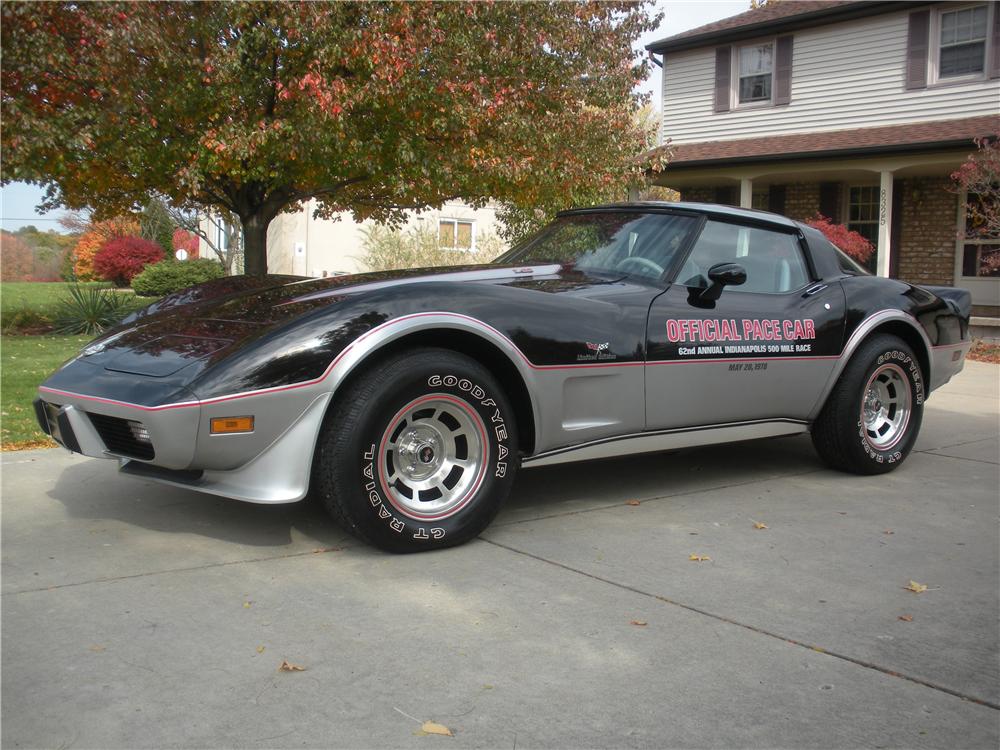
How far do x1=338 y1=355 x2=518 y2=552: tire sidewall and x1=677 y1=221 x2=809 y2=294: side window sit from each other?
4.57 ft

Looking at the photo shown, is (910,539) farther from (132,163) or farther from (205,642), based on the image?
(132,163)

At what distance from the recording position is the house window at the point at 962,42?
647 inches

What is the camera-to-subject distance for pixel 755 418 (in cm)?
504

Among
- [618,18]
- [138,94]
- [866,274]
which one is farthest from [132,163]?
[866,274]

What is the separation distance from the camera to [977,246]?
1711 cm

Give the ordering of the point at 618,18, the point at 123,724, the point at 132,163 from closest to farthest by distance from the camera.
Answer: the point at 123,724 → the point at 132,163 → the point at 618,18

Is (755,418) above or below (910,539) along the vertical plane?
above

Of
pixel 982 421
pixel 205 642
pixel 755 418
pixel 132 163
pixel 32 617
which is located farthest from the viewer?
pixel 132 163

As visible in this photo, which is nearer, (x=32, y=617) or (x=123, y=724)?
(x=123, y=724)

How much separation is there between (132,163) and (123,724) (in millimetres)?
8696

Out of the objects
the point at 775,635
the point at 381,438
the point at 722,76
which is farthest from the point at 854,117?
the point at 775,635

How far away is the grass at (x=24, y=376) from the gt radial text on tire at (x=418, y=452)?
10.8ft

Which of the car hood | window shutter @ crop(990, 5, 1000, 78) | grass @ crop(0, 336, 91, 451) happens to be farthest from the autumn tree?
window shutter @ crop(990, 5, 1000, 78)

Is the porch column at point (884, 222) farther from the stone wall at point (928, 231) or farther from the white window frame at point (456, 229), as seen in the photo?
the white window frame at point (456, 229)
